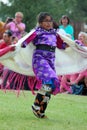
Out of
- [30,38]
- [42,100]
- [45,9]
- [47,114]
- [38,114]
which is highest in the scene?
[30,38]

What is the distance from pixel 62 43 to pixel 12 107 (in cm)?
135

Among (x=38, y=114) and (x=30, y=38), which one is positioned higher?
(x=30, y=38)

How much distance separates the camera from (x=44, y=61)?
26.2 ft

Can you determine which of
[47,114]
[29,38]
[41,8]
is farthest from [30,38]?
[41,8]

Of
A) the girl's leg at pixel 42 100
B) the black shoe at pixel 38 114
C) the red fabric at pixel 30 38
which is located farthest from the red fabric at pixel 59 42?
the black shoe at pixel 38 114

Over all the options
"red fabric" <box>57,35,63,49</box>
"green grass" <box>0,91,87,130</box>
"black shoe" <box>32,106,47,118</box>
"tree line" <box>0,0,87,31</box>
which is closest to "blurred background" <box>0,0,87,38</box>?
"tree line" <box>0,0,87,31</box>

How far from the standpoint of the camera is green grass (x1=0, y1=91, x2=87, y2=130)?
725 centimetres

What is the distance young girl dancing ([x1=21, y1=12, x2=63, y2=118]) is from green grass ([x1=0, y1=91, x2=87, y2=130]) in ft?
0.87

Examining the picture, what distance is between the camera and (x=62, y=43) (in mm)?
8656

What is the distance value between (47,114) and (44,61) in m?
0.95

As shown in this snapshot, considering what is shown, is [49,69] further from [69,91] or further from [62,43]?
[69,91]

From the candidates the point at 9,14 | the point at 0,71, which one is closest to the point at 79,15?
the point at 9,14

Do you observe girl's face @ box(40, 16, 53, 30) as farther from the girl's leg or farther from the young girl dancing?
the girl's leg

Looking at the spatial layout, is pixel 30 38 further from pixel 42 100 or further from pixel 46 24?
pixel 42 100
